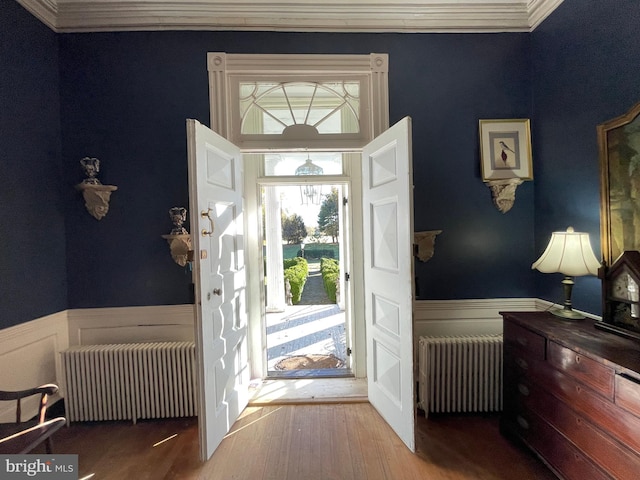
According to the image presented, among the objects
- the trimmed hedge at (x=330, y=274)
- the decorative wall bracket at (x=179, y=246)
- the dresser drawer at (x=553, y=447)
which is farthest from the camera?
the trimmed hedge at (x=330, y=274)

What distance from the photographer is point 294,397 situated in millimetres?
2705

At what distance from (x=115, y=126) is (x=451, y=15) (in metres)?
2.86

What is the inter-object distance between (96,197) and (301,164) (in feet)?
6.04

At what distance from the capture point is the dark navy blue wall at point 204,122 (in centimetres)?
253

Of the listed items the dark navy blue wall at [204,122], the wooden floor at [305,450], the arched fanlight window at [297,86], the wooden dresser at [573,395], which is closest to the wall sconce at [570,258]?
the wooden dresser at [573,395]

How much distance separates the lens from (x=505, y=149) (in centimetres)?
257

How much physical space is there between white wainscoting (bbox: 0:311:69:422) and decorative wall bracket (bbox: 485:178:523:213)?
3.59 metres

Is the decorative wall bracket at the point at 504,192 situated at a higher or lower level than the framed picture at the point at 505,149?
lower

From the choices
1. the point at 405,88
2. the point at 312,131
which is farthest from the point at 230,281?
the point at 405,88

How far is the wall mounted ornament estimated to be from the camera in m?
2.56

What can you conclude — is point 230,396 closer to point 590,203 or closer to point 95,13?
point 590,203

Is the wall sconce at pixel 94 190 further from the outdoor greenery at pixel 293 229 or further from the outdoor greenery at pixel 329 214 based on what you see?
the outdoor greenery at pixel 329 214

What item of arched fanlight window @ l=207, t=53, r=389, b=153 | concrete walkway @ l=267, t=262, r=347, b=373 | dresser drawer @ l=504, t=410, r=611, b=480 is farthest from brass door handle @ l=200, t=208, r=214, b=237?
dresser drawer @ l=504, t=410, r=611, b=480

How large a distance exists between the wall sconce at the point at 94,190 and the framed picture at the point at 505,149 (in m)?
2.98
